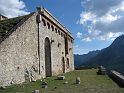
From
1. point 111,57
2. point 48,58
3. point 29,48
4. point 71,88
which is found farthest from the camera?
point 111,57

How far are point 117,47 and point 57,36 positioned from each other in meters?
166

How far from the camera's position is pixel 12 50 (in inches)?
769

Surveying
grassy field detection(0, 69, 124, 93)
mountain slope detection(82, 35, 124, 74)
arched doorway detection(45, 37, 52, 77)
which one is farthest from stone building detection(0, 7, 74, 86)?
mountain slope detection(82, 35, 124, 74)

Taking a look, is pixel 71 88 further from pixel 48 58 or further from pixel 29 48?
pixel 48 58

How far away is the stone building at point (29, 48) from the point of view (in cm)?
1895

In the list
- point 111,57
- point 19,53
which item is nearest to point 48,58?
point 19,53

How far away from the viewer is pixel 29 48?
22.9m

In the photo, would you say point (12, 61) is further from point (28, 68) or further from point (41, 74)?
point (41, 74)

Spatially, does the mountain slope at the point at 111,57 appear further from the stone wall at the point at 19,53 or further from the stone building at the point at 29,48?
the stone wall at the point at 19,53

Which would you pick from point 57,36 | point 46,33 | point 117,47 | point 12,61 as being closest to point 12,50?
point 12,61

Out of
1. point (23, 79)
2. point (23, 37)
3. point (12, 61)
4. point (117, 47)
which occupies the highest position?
point (117, 47)

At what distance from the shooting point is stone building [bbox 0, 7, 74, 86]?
62.2 ft

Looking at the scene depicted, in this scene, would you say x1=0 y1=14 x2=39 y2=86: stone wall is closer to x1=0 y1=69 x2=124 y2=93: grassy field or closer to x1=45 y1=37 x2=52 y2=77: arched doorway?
x1=0 y1=69 x2=124 y2=93: grassy field

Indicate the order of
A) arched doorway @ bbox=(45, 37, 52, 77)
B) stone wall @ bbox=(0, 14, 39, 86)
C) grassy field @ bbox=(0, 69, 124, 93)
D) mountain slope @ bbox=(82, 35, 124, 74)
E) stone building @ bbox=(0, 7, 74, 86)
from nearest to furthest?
grassy field @ bbox=(0, 69, 124, 93)
stone wall @ bbox=(0, 14, 39, 86)
stone building @ bbox=(0, 7, 74, 86)
arched doorway @ bbox=(45, 37, 52, 77)
mountain slope @ bbox=(82, 35, 124, 74)
